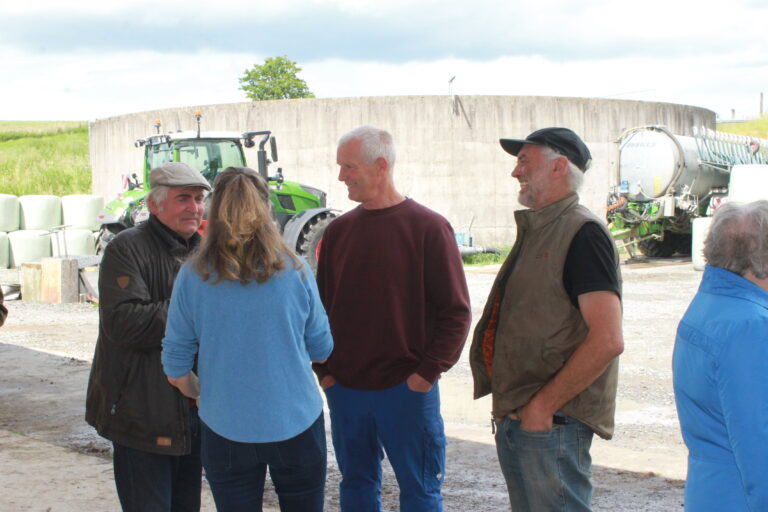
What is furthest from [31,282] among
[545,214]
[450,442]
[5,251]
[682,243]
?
[682,243]

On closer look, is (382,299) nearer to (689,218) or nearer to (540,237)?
(540,237)

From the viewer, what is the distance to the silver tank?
63.3 feet

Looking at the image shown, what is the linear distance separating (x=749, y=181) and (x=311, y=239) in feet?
34.2

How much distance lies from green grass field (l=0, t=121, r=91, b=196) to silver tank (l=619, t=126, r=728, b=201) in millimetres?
21196

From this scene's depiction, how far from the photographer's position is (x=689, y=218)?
792 inches

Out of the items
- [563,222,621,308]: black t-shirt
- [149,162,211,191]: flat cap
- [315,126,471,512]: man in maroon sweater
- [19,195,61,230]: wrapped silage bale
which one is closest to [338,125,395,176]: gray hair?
[315,126,471,512]: man in maroon sweater

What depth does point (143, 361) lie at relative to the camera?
2947 mm

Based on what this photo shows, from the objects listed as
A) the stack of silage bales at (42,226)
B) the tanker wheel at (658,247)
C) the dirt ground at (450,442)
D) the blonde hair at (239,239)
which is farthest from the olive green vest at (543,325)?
the stack of silage bales at (42,226)

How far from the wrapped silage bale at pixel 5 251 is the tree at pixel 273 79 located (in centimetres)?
3519

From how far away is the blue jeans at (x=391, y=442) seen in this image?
10.5 feet

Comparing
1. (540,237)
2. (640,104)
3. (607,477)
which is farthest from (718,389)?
(640,104)

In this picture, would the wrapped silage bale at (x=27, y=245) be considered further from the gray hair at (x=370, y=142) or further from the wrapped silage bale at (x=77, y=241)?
the gray hair at (x=370, y=142)

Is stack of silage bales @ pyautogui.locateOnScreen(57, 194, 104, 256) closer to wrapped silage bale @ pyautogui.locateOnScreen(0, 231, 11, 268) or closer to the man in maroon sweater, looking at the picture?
wrapped silage bale @ pyautogui.locateOnScreen(0, 231, 11, 268)

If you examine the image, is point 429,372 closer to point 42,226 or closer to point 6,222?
point 6,222
